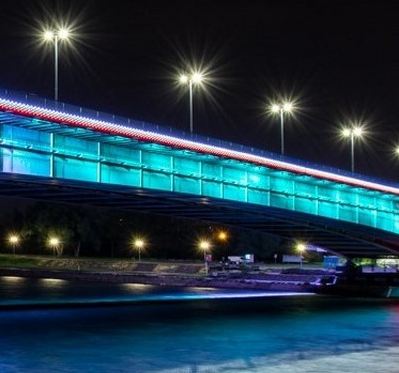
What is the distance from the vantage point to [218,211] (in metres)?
66.7

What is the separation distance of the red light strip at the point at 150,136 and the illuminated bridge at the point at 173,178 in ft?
0.19

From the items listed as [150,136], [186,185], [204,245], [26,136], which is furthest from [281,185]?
[204,245]

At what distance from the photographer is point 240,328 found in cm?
3203

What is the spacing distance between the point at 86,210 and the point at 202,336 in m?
133

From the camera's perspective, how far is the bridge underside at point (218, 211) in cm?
5044

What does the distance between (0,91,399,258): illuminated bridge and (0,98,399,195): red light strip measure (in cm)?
6

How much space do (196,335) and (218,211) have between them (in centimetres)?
3778

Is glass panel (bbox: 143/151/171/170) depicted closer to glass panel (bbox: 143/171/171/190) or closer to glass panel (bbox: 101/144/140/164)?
glass panel (bbox: 143/171/171/190)

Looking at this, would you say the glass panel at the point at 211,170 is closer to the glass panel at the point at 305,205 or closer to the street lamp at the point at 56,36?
the glass panel at the point at 305,205

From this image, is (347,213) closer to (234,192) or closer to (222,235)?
(234,192)

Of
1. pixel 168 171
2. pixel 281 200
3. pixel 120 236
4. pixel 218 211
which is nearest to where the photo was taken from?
pixel 168 171

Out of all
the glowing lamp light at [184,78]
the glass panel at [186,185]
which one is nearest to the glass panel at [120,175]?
the glass panel at [186,185]

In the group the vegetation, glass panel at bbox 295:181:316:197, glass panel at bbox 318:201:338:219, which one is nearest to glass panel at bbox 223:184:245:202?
glass panel at bbox 295:181:316:197

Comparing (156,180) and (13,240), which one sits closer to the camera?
(156,180)
